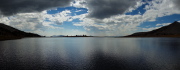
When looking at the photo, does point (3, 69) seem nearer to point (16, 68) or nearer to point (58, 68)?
point (16, 68)

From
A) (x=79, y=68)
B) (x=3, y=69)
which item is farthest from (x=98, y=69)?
(x=3, y=69)

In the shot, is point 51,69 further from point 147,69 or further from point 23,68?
point 147,69

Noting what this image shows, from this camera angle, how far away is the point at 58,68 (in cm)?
3089

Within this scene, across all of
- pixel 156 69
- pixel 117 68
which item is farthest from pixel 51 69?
pixel 156 69

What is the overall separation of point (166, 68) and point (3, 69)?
42.5 meters

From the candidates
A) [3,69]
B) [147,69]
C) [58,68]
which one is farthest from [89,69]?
[3,69]

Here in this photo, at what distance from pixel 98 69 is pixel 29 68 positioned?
60.9 feet

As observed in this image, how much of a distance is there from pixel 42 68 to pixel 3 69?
958cm

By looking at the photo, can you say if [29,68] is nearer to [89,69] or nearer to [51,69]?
[51,69]

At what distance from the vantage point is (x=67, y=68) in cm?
3106

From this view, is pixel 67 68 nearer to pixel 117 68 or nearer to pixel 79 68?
pixel 79 68

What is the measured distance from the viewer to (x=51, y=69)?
30125 millimetres

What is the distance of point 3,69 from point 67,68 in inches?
642

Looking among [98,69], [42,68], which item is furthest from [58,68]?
[98,69]
